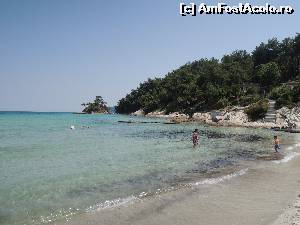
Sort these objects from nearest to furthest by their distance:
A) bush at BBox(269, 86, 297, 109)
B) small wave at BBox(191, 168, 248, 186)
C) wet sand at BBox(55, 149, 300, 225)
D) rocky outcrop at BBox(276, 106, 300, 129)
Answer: wet sand at BBox(55, 149, 300, 225) → small wave at BBox(191, 168, 248, 186) → rocky outcrop at BBox(276, 106, 300, 129) → bush at BBox(269, 86, 297, 109)

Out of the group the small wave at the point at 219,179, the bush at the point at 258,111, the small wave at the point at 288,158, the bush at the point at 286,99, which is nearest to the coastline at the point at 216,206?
the small wave at the point at 219,179

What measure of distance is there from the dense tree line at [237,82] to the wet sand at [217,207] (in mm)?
64043

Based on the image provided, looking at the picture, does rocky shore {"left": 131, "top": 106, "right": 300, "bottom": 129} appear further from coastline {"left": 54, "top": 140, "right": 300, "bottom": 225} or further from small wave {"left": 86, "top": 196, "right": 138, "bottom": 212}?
small wave {"left": 86, "top": 196, "right": 138, "bottom": 212}

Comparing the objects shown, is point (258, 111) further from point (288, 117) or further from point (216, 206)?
point (216, 206)

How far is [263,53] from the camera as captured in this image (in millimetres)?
132500

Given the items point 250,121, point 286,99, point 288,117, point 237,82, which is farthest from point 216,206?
point 237,82

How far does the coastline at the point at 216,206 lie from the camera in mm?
12711

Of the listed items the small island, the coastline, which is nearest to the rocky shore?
the coastline

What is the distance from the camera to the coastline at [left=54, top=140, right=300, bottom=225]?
12.7 m

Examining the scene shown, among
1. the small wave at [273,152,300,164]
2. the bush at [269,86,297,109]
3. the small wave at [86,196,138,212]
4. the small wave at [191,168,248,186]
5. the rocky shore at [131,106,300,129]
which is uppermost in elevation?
the bush at [269,86,297,109]

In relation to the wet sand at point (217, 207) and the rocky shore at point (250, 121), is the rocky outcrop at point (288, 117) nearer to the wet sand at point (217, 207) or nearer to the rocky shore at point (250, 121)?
the rocky shore at point (250, 121)

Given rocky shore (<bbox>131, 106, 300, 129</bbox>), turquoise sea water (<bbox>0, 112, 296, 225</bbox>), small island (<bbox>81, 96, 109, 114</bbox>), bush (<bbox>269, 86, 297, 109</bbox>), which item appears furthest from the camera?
small island (<bbox>81, 96, 109, 114</bbox>)

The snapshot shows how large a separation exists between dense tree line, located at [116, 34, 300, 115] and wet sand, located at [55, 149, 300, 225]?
210 feet

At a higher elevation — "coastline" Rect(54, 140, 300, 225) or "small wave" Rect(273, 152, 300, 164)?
"small wave" Rect(273, 152, 300, 164)
